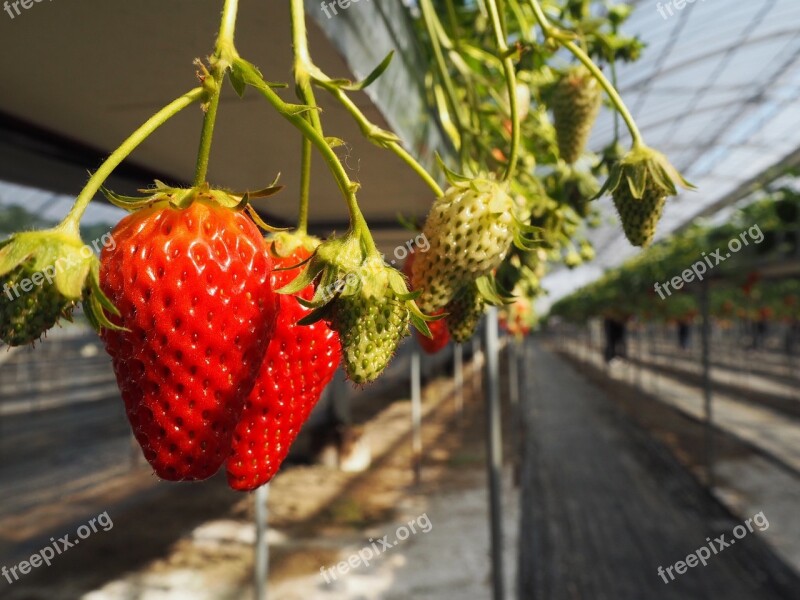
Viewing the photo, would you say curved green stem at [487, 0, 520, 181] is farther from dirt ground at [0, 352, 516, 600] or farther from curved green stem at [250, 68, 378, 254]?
dirt ground at [0, 352, 516, 600]

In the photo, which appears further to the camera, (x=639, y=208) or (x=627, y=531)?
(x=627, y=531)

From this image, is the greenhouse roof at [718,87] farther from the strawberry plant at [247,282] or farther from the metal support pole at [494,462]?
the strawberry plant at [247,282]

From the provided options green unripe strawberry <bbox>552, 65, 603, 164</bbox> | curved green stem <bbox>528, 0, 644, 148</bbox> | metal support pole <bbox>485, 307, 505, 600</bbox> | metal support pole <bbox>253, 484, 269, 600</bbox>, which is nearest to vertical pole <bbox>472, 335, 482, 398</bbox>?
metal support pole <bbox>485, 307, 505, 600</bbox>

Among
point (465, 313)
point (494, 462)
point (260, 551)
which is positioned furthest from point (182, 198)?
point (260, 551)

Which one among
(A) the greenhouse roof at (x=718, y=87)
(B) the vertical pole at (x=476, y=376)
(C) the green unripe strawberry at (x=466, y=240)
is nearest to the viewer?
(C) the green unripe strawberry at (x=466, y=240)

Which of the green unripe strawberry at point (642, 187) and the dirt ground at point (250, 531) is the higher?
the green unripe strawberry at point (642, 187)

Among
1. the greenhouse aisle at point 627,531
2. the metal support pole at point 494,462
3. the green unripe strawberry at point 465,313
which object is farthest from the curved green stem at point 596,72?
the greenhouse aisle at point 627,531

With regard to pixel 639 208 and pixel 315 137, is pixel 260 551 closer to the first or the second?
pixel 639 208
